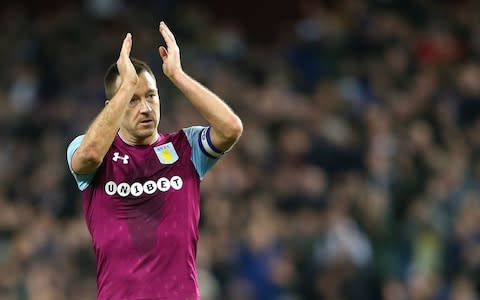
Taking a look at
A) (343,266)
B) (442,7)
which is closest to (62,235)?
(343,266)

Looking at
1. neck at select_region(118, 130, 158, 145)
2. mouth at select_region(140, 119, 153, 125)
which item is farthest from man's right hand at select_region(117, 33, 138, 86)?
neck at select_region(118, 130, 158, 145)

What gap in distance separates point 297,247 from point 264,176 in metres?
1.52

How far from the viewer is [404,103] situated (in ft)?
45.3

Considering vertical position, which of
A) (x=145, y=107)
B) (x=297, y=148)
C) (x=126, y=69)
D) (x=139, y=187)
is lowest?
(x=297, y=148)

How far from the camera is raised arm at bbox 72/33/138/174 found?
5.59 m

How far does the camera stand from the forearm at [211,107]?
571 cm

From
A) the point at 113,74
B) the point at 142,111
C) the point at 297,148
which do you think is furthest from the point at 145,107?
the point at 297,148

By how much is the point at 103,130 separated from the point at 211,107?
0.55m

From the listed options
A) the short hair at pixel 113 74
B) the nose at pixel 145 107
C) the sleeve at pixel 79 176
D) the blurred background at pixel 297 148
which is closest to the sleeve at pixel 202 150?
the nose at pixel 145 107

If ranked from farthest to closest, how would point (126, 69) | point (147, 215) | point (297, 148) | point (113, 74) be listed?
point (297, 148) < point (113, 74) < point (147, 215) < point (126, 69)

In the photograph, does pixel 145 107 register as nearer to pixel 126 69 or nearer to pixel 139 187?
pixel 126 69

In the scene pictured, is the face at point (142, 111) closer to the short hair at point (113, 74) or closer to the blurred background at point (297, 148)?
the short hair at point (113, 74)

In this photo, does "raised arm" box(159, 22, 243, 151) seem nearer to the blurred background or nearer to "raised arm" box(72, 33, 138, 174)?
"raised arm" box(72, 33, 138, 174)

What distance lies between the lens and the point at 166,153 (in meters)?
6.03
